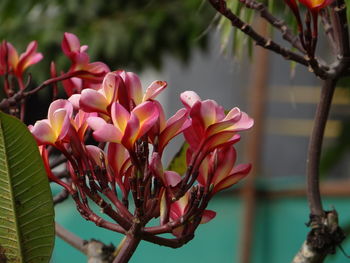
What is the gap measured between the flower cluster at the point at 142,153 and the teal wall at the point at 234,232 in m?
1.90

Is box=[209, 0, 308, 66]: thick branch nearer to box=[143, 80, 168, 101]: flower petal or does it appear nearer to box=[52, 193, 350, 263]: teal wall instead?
box=[143, 80, 168, 101]: flower petal

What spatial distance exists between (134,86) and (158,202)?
0.31 ft

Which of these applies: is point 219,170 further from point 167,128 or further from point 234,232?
point 234,232

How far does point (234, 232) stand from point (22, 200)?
275 cm

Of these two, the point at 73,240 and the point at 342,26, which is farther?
the point at 73,240

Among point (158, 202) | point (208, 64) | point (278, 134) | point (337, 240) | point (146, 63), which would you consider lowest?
point (278, 134)

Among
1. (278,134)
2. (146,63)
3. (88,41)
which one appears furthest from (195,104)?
(278,134)

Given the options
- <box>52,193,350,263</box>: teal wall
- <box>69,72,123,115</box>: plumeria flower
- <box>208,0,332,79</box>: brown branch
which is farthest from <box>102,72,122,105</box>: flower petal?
<box>52,193,350,263</box>: teal wall

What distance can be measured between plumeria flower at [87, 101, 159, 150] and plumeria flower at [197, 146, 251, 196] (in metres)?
0.06

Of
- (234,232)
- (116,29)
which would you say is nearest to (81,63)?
(234,232)

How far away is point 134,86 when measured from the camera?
2.06ft

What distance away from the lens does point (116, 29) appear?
358cm

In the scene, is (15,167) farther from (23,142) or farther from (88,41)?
(88,41)

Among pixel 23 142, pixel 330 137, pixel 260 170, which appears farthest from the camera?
pixel 330 137
